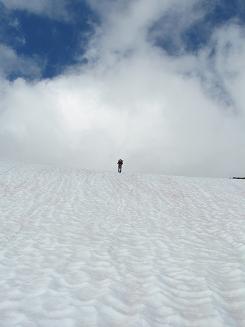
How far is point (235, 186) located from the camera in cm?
3064

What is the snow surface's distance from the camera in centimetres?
713

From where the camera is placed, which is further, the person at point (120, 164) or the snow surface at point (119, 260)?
the person at point (120, 164)

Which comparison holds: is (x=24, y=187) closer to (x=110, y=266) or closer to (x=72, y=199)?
(x=72, y=199)

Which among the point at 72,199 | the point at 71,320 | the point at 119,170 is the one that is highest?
the point at 119,170

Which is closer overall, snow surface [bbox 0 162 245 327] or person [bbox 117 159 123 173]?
snow surface [bbox 0 162 245 327]

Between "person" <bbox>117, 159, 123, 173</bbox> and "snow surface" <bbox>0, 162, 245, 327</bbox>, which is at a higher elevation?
"person" <bbox>117, 159, 123, 173</bbox>

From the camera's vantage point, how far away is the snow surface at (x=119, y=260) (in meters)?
7.13

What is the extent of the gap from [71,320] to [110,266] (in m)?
3.45

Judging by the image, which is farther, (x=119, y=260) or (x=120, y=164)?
(x=120, y=164)

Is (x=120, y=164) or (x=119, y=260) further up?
(x=120, y=164)

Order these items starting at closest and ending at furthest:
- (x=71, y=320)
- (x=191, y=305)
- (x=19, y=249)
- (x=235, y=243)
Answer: (x=71, y=320)
(x=191, y=305)
(x=19, y=249)
(x=235, y=243)

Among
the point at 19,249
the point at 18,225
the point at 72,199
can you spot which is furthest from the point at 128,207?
the point at 19,249

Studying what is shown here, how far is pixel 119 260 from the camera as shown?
35.2 feet

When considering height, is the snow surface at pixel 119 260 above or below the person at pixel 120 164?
below
